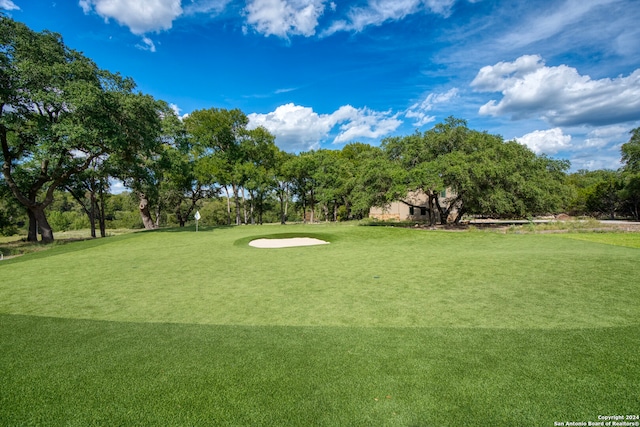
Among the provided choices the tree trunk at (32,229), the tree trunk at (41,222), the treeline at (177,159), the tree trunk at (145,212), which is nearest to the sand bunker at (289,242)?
the treeline at (177,159)

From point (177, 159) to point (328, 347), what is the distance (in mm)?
23215

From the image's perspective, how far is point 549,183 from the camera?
85.4 ft

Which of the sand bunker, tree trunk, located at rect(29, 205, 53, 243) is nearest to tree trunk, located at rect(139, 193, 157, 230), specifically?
tree trunk, located at rect(29, 205, 53, 243)

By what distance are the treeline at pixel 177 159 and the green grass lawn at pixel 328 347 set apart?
45.9 ft

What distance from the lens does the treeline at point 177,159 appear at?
55.9 ft

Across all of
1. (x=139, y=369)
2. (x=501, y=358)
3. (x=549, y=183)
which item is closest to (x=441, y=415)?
(x=501, y=358)

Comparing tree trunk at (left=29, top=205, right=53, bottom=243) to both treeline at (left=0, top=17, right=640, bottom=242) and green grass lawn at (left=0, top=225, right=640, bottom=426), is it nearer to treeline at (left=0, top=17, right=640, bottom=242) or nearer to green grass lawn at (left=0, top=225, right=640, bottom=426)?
treeline at (left=0, top=17, right=640, bottom=242)

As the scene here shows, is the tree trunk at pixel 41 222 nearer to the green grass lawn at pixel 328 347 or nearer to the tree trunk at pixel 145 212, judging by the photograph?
the tree trunk at pixel 145 212

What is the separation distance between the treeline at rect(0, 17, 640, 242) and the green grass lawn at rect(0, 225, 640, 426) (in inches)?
550

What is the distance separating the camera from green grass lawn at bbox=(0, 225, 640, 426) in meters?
2.43

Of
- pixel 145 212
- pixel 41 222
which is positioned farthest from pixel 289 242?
pixel 145 212

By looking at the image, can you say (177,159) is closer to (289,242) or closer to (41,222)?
(41,222)

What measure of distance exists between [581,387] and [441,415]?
4.49 feet

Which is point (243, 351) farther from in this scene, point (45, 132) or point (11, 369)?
point (45, 132)
